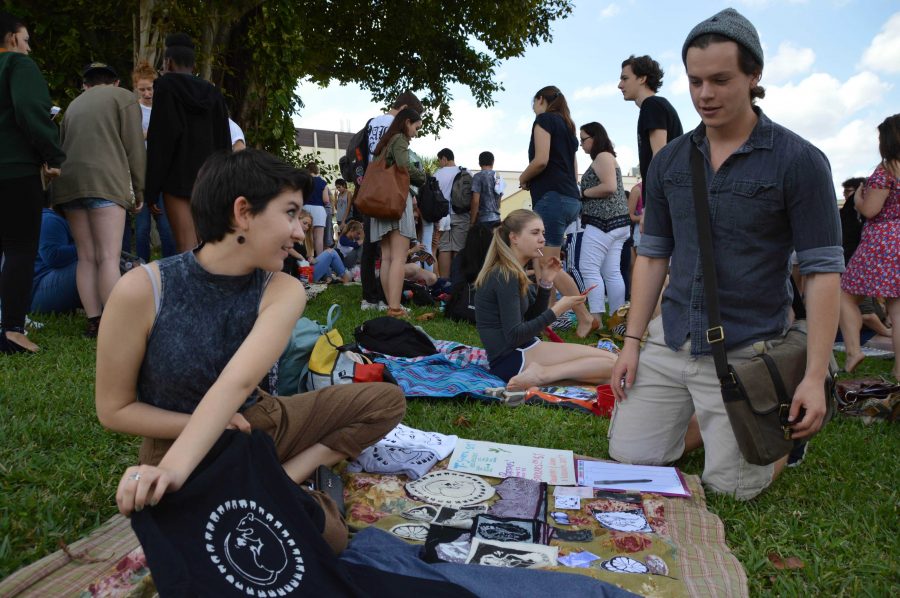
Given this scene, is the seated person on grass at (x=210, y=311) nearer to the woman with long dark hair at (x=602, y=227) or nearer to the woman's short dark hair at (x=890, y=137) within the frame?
the woman's short dark hair at (x=890, y=137)

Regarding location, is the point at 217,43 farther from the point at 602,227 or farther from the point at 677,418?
the point at 677,418

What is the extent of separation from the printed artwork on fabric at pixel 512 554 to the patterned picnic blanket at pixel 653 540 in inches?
2.3

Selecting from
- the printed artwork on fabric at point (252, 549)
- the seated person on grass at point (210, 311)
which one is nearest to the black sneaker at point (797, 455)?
the seated person on grass at point (210, 311)

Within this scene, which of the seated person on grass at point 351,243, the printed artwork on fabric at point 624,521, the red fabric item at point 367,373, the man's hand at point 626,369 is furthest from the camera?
the seated person on grass at point 351,243

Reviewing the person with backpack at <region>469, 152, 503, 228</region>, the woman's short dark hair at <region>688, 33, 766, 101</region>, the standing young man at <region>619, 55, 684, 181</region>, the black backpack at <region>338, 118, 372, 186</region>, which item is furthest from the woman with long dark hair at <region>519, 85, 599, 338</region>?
the woman's short dark hair at <region>688, 33, 766, 101</region>

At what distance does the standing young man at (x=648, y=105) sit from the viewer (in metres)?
5.20

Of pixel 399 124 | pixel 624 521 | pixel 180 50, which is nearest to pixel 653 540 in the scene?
pixel 624 521

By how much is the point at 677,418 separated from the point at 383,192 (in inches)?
161

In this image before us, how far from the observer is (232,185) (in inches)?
80.8

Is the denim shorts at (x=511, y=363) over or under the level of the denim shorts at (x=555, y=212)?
under

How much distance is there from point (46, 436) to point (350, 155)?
533cm

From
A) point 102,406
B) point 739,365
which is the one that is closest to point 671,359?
point 739,365

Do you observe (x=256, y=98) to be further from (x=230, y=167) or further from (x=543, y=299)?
(x=230, y=167)

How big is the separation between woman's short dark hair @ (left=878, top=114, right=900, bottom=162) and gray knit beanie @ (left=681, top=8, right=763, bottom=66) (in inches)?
104
